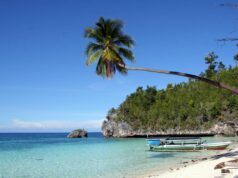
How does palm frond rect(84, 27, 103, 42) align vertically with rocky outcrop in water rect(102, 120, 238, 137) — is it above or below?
above

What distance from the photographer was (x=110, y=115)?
11806 cm

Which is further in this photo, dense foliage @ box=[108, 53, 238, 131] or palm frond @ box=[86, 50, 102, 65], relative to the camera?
dense foliage @ box=[108, 53, 238, 131]

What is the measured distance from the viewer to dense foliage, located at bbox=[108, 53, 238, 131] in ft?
320

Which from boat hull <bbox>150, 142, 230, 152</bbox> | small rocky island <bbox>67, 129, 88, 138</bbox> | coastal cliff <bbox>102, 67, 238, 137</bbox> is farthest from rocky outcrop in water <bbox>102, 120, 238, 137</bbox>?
boat hull <bbox>150, 142, 230, 152</bbox>

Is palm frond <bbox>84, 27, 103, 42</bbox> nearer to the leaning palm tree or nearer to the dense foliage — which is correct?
the leaning palm tree

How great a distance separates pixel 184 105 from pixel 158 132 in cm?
1203

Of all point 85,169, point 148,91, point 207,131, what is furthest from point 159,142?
→ point 148,91

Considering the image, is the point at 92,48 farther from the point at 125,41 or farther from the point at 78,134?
the point at 78,134

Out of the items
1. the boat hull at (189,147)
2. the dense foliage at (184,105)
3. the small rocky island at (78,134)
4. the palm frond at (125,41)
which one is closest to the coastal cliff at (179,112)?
the dense foliage at (184,105)

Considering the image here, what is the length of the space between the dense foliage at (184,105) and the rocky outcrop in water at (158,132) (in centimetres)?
148

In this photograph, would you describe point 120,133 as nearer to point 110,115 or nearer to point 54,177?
point 110,115

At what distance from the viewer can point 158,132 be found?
4333 inches

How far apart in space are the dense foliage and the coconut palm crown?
261 feet

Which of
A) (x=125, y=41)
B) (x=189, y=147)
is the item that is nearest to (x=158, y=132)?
(x=189, y=147)
